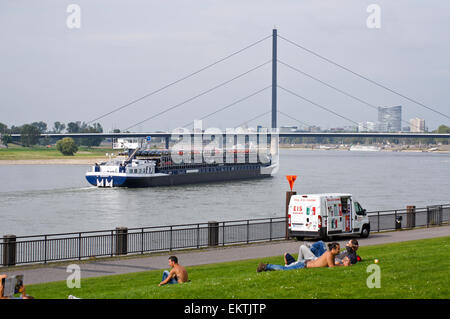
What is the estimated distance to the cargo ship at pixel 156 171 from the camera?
82.0m

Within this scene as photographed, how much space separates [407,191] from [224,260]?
56.4 metres

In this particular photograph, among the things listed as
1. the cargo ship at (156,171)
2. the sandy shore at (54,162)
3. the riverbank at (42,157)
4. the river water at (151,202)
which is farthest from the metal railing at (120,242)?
the sandy shore at (54,162)

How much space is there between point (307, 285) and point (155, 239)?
12987 millimetres

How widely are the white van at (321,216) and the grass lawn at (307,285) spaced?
8.19m

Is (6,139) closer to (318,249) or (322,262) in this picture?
(318,249)

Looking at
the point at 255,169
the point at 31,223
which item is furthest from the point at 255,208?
the point at 255,169

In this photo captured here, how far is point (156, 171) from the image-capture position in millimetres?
88125

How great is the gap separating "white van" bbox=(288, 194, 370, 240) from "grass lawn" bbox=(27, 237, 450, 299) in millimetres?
8191

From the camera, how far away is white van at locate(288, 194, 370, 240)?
2422 centimetres

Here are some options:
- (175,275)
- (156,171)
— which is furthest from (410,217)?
(156,171)

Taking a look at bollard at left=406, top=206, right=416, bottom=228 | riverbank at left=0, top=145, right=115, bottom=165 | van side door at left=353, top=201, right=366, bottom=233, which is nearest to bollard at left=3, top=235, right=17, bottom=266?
van side door at left=353, top=201, right=366, bottom=233

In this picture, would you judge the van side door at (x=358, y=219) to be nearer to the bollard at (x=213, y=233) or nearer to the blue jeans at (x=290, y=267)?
the bollard at (x=213, y=233)
